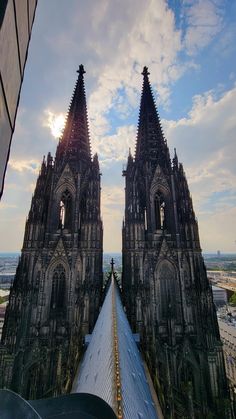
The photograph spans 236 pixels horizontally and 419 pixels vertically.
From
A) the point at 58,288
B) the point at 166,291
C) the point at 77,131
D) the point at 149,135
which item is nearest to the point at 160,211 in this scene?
the point at 166,291

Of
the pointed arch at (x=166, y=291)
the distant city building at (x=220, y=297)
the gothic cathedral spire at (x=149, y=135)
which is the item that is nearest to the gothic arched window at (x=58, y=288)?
the pointed arch at (x=166, y=291)

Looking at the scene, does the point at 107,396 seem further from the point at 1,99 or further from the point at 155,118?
the point at 155,118

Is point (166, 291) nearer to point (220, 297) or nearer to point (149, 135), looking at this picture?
point (149, 135)

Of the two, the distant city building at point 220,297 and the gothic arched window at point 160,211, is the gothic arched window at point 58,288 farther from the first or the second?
the distant city building at point 220,297

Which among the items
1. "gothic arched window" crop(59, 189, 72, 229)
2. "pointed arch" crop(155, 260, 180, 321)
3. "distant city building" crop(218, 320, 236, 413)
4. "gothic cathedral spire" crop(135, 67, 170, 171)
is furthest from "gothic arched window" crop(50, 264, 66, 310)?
"distant city building" crop(218, 320, 236, 413)

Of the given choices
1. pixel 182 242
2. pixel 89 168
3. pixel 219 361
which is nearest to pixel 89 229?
pixel 89 168

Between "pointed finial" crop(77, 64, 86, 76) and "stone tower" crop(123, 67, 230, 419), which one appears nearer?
"stone tower" crop(123, 67, 230, 419)

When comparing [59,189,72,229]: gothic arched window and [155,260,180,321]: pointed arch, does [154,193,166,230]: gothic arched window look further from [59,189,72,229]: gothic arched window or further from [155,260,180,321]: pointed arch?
[59,189,72,229]: gothic arched window
